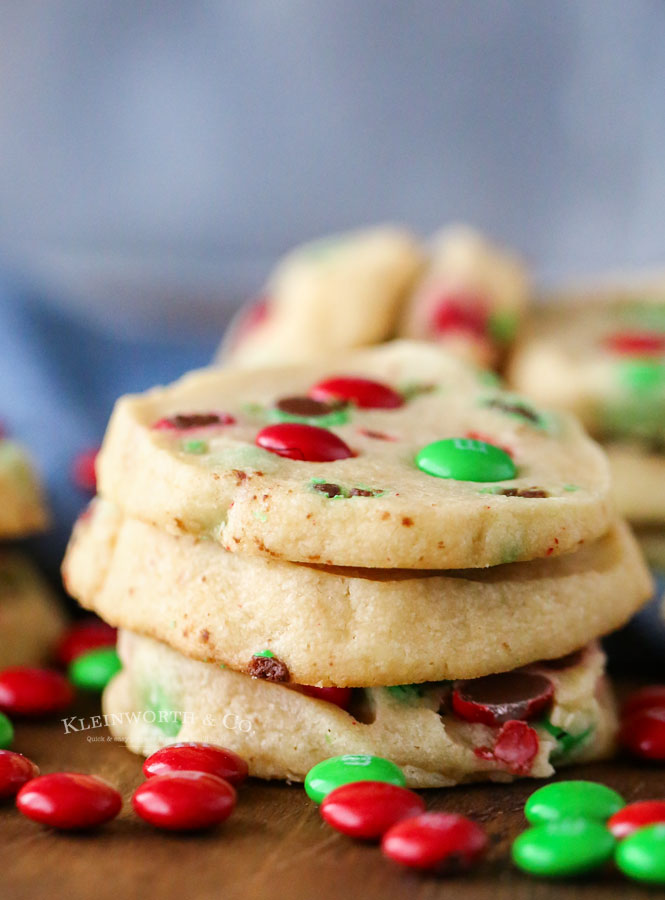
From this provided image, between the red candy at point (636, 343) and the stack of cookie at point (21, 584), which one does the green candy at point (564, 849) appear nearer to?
the stack of cookie at point (21, 584)

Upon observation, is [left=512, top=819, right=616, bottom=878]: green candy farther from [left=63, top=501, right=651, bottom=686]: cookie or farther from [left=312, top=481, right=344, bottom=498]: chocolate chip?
[left=312, top=481, right=344, bottom=498]: chocolate chip

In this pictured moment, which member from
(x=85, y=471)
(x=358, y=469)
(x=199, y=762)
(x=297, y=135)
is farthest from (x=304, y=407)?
(x=297, y=135)

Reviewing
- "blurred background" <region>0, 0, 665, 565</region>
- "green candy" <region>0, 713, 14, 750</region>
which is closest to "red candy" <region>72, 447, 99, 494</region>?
"green candy" <region>0, 713, 14, 750</region>

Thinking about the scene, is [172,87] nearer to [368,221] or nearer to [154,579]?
[368,221]

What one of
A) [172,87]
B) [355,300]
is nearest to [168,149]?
[172,87]

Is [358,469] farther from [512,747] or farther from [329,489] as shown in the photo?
[512,747]

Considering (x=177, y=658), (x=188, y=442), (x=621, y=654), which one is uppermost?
(x=188, y=442)
